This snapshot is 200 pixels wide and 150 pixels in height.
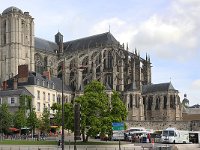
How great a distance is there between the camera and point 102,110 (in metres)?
49.3

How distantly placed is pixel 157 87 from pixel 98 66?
14.4m

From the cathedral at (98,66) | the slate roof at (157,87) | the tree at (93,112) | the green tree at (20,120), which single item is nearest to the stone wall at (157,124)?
the cathedral at (98,66)

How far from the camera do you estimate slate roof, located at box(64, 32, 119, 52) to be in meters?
109

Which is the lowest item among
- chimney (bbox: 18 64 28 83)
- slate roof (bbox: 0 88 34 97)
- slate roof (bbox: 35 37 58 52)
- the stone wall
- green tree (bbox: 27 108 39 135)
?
the stone wall

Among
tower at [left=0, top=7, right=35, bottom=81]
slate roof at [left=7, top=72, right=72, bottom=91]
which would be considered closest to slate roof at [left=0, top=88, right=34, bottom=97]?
slate roof at [left=7, top=72, right=72, bottom=91]

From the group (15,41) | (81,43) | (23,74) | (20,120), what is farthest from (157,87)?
(20,120)

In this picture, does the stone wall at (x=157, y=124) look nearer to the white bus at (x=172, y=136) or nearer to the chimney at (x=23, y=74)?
the chimney at (x=23, y=74)

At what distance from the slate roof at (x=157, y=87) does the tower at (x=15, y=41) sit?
27016 millimetres

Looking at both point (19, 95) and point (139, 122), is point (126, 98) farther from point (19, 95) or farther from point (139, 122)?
point (19, 95)

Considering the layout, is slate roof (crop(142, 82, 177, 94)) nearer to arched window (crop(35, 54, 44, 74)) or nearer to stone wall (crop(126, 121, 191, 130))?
stone wall (crop(126, 121, 191, 130))

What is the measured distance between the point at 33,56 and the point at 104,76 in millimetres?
18515

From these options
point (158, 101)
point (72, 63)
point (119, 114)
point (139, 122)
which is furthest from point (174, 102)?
point (119, 114)

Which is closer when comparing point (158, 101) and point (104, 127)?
point (104, 127)

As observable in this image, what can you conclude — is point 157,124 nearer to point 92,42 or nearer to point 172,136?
point 92,42
